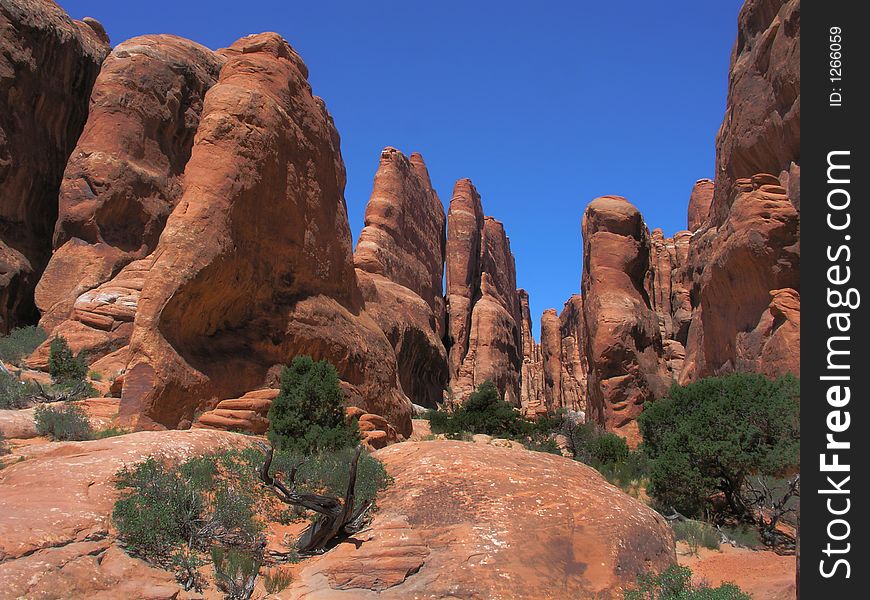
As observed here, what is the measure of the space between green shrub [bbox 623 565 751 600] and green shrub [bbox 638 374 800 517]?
5754 millimetres

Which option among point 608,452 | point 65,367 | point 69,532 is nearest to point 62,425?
point 69,532

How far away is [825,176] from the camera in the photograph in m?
5.44

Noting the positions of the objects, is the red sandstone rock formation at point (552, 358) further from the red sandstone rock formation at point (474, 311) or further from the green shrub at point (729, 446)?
the green shrub at point (729, 446)

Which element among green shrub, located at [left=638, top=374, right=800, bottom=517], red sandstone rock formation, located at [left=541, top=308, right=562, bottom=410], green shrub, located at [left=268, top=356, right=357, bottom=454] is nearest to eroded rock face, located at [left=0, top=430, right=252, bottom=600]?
green shrub, located at [left=268, top=356, right=357, bottom=454]

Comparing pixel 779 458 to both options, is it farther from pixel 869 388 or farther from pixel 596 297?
pixel 596 297

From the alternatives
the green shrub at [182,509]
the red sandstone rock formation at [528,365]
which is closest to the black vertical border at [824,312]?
the green shrub at [182,509]

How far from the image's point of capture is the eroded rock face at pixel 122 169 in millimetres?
28578

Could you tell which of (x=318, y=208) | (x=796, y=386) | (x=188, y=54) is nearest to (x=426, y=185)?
(x=188, y=54)

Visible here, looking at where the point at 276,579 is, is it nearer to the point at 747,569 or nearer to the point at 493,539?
the point at 493,539

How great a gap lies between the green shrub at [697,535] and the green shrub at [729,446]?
6.96ft

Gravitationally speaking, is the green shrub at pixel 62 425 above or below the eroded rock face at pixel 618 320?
below

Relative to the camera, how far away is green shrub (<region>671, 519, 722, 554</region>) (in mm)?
11375

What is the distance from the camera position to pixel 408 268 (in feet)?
151

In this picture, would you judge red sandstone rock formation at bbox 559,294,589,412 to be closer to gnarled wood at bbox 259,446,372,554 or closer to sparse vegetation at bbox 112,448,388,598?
sparse vegetation at bbox 112,448,388,598
